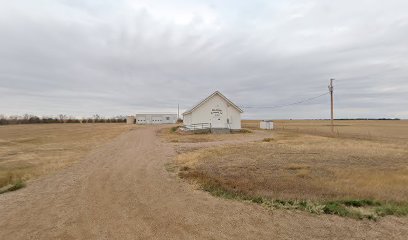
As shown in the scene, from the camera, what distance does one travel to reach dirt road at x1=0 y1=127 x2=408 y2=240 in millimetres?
6363

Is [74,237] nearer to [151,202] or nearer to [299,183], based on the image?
[151,202]

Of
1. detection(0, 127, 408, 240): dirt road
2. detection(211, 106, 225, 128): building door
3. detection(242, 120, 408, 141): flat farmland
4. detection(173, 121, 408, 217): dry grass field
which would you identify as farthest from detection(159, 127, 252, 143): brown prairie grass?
detection(0, 127, 408, 240): dirt road

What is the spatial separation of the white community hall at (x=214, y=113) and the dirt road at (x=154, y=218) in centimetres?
3473

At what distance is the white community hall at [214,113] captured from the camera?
150 feet

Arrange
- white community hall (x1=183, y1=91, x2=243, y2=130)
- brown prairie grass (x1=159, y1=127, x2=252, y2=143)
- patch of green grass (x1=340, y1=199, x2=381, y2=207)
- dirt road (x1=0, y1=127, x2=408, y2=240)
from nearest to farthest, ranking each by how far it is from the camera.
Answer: dirt road (x1=0, y1=127, x2=408, y2=240) → patch of green grass (x1=340, y1=199, x2=381, y2=207) → brown prairie grass (x1=159, y1=127, x2=252, y2=143) → white community hall (x1=183, y1=91, x2=243, y2=130)

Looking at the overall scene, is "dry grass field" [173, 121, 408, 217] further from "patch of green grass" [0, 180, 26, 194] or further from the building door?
the building door

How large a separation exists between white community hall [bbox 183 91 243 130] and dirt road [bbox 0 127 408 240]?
3473 centimetres

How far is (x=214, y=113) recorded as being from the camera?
46312mm

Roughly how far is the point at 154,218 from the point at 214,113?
129 ft

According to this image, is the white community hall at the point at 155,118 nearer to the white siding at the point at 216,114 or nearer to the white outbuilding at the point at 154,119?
the white outbuilding at the point at 154,119

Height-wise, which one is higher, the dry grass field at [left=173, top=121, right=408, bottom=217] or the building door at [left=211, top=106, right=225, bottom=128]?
the building door at [left=211, top=106, right=225, bottom=128]

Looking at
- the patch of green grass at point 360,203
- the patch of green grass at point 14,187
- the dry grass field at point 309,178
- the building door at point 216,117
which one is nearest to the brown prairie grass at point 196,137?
the building door at point 216,117

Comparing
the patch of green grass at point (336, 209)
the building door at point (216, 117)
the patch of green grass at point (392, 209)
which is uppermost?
the building door at point (216, 117)

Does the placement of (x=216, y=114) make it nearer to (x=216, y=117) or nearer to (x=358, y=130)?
(x=216, y=117)
